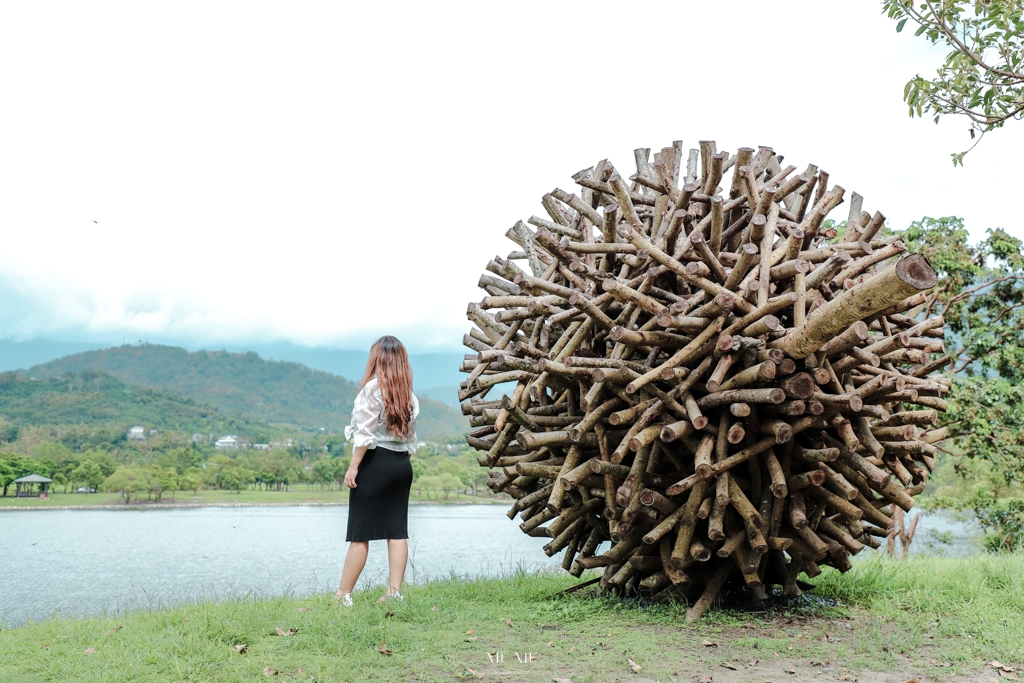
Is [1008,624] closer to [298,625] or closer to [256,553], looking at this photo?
[298,625]

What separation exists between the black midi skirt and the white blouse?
0.28 feet

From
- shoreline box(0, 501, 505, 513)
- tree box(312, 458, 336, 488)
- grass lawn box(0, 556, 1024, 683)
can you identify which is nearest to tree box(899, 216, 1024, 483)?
grass lawn box(0, 556, 1024, 683)

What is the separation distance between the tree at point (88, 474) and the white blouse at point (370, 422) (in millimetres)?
16178

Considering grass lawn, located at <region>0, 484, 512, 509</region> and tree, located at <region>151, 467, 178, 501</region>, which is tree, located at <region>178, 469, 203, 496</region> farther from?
tree, located at <region>151, 467, 178, 501</region>

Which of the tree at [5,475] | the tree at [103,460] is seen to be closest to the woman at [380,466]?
the tree at [5,475]

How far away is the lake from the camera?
772 centimetres

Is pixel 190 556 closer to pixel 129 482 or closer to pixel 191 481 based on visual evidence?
pixel 129 482

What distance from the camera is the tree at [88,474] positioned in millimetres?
19047

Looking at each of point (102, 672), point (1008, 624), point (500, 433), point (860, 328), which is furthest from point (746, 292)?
point (102, 672)

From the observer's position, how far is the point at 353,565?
20.0 ft

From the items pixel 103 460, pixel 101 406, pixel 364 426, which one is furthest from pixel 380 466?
pixel 101 406

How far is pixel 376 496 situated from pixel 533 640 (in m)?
1.89

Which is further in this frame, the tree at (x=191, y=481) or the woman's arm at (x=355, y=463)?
the tree at (x=191, y=481)

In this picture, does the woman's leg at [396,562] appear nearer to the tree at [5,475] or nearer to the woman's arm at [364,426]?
the woman's arm at [364,426]
